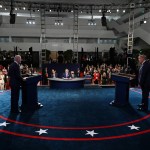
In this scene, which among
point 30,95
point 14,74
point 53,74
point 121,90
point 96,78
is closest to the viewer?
point 14,74

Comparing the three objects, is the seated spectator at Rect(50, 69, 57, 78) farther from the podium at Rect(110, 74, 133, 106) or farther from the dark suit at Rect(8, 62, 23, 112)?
the dark suit at Rect(8, 62, 23, 112)

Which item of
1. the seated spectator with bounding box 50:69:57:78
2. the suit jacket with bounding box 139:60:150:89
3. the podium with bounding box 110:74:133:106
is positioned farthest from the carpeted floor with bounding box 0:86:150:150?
the seated spectator with bounding box 50:69:57:78

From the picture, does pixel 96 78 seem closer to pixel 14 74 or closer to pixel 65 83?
pixel 65 83

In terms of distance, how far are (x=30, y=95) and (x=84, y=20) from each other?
22350mm

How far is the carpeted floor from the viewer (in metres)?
4.14

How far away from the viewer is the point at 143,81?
649 centimetres

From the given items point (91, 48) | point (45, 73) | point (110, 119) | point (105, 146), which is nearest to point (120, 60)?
point (91, 48)

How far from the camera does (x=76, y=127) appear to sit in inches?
203

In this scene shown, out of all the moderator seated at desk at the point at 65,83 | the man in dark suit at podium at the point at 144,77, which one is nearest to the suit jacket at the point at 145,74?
the man in dark suit at podium at the point at 144,77

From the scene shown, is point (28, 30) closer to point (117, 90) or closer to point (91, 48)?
point (91, 48)

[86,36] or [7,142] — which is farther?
[86,36]

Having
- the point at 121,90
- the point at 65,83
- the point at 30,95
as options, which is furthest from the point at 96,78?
the point at 30,95

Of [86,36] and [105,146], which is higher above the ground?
[86,36]

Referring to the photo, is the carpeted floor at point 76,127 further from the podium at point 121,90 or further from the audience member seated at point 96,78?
the audience member seated at point 96,78
